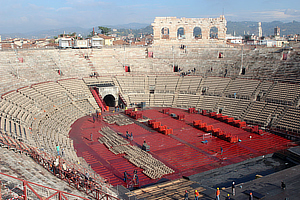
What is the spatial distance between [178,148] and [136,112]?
12.5 meters

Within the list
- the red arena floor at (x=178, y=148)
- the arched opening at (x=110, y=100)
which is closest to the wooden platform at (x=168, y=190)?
the red arena floor at (x=178, y=148)

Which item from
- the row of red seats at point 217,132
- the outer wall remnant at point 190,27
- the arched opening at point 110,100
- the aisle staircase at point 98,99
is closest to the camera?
the row of red seats at point 217,132

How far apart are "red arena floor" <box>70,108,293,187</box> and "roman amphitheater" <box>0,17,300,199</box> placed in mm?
97

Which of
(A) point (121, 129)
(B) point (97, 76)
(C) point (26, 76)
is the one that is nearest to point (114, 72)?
(B) point (97, 76)

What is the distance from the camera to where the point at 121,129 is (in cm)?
3422

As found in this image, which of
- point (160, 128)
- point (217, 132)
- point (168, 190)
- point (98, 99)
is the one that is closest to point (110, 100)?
point (98, 99)

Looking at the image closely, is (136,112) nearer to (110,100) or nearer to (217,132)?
(110,100)

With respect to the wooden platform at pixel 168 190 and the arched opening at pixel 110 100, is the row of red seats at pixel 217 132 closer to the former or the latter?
the wooden platform at pixel 168 190

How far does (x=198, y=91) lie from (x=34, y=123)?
25333 millimetres

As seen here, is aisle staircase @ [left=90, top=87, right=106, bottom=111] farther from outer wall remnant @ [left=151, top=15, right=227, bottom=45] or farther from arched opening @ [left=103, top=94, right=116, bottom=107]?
outer wall remnant @ [left=151, top=15, right=227, bottom=45]

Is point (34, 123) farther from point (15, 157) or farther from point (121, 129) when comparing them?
point (15, 157)

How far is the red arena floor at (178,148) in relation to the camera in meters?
23.7

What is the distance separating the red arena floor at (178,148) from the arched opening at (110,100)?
29.6 ft

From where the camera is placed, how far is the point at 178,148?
2816 centimetres
